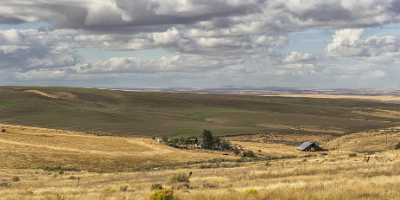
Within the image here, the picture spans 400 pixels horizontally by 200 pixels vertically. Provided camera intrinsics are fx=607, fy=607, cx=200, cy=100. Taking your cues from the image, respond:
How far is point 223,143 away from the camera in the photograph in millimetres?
87562

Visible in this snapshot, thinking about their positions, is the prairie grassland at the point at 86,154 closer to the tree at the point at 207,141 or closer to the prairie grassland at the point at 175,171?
the prairie grassland at the point at 175,171

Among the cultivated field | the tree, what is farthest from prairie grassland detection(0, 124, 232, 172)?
the tree

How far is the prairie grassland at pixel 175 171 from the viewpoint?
2102 centimetres

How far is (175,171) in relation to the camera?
44.8 meters

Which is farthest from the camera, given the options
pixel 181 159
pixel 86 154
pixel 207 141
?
pixel 207 141

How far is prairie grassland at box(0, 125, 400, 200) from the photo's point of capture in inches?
827

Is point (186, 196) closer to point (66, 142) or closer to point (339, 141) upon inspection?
point (66, 142)

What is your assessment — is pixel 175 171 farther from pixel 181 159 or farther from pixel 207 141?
pixel 207 141

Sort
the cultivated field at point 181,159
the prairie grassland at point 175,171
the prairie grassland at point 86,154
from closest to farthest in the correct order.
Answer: the prairie grassland at point 175,171 → the cultivated field at point 181,159 → the prairie grassland at point 86,154

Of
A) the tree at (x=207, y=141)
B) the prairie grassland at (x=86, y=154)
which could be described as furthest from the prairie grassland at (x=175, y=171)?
the tree at (x=207, y=141)

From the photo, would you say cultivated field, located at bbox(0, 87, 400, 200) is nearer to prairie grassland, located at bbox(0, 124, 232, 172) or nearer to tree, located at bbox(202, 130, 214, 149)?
prairie grassland, located at bbox(0, 124, 232, 172)

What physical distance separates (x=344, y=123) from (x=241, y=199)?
160 metres

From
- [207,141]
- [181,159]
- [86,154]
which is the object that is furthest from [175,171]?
[207,141]

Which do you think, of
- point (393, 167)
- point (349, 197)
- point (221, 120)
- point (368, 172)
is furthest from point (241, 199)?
point (221, 120)
